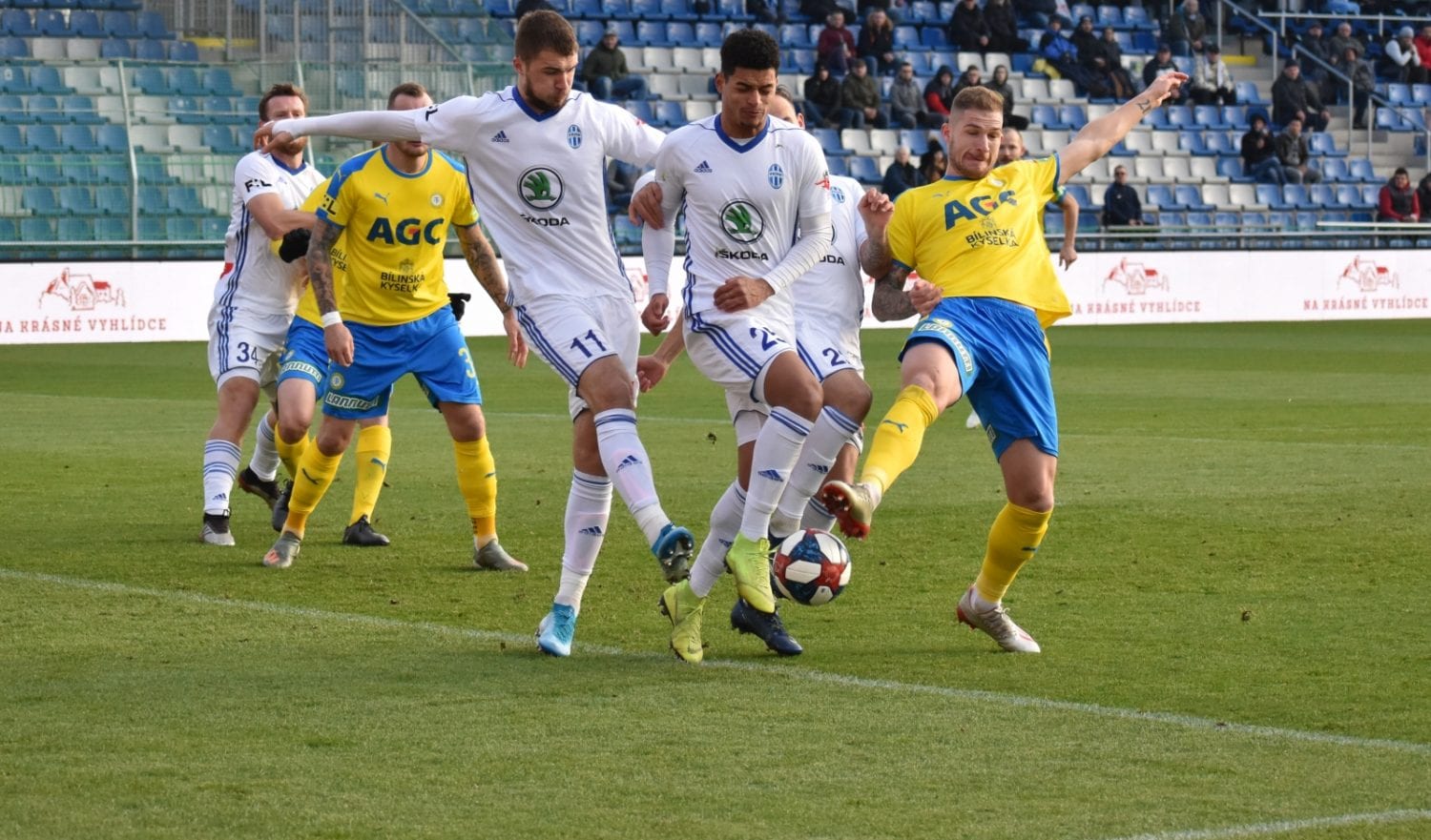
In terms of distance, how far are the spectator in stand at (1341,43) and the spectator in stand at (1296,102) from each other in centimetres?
99

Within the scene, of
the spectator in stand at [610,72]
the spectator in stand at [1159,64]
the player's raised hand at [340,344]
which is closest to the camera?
the player's raised hand at [340,344]

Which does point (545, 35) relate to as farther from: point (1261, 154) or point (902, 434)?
point (1261, 154)

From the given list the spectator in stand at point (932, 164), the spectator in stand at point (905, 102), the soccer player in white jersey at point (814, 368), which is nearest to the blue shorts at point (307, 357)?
the soccer player in white jersey at point (814, 368)

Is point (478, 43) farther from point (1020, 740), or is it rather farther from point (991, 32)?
point (1020, 740)

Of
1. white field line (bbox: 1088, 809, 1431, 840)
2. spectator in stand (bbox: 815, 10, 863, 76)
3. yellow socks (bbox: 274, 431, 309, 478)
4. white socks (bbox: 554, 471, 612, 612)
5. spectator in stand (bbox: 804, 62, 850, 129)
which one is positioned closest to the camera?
white field line (bbox: 1088, 809, 1431, 840)

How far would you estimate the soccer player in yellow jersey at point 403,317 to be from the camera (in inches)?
342

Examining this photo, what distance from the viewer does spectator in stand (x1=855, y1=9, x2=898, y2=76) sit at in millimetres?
31969

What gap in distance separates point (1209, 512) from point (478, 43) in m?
20.1

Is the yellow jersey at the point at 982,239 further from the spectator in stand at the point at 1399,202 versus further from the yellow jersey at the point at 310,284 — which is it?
the spectator in stand at the point at 1399,202

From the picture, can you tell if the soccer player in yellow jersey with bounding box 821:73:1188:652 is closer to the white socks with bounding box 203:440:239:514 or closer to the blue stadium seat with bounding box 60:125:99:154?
the white socks with bounding box 203:440:239:514

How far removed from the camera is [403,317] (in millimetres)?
8938

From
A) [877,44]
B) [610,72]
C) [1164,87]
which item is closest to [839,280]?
[1164,87]

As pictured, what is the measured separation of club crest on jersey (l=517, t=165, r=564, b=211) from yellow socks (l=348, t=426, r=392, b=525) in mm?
2892

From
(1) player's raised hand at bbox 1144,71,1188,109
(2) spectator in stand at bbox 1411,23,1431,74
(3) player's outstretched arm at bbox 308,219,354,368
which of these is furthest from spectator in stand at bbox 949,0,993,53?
(1) player's raised hand at bbox 1144,71,1188,109
